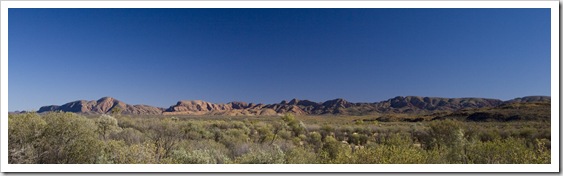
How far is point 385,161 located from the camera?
5.75 m

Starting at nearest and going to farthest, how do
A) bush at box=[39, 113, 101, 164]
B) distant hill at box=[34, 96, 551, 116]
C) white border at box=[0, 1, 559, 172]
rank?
1. white border at box=[0, 1, 559, 172]
2. bush at box=[39, 113, 101, 164]
3. distant hill at box=[34, 96, 551, 116]

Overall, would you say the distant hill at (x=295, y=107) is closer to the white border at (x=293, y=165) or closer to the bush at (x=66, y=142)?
the bush at (x=66, y=142)

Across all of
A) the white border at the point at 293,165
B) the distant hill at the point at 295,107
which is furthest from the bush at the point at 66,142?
the distant hill at the point at 295,107

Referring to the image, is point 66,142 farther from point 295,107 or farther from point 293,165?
point 295,107

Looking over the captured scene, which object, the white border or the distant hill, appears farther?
the distant hill

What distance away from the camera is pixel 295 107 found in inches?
773

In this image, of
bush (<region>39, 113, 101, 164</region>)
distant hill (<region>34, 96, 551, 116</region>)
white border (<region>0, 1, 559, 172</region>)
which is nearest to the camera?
white border (<region>0, 1, 559, 172</region>)

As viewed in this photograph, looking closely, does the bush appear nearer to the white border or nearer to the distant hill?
the white border

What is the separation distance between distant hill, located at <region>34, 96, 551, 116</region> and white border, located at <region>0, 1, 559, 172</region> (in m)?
8.64

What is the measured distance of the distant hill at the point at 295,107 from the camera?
1850 cm

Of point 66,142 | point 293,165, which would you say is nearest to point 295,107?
point 66,142

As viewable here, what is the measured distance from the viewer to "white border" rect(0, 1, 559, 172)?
5352 millimetres

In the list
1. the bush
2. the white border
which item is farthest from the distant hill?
the white border

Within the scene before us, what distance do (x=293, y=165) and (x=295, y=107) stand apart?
1417cm
